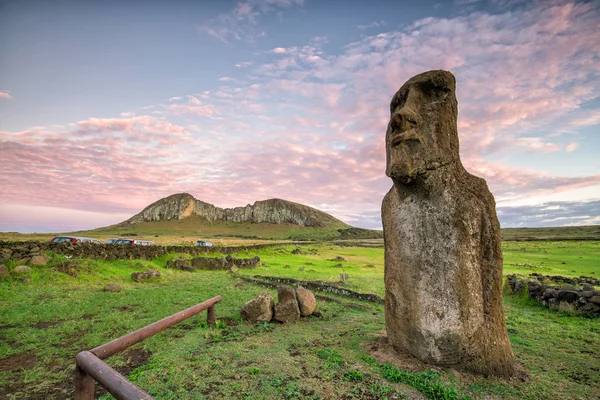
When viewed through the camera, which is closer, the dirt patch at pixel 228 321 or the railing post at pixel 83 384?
the railing post at pixel 83 384

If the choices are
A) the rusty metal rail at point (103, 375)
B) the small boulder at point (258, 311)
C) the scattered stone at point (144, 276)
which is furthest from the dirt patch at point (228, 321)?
the scattered stone at point (144, 276)

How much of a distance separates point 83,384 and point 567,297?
14850 millimetres

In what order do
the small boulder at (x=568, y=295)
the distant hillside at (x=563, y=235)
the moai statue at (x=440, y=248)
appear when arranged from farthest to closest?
the distant hillside at (x=563, y=235) < the small boulder at (x=568, y=295) < the moai statue at (x=440, y=248)

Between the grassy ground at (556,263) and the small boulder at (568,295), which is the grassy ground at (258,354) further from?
the grassy ground at (556,263)

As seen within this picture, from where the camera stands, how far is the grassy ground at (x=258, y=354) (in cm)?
500

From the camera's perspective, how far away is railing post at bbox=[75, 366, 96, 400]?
11.4ft

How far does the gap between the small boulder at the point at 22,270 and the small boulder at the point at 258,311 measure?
38.1ft

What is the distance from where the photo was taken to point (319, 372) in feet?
18.2

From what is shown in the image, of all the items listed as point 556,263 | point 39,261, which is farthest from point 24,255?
point 556,263

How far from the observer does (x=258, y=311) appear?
30.0 ft

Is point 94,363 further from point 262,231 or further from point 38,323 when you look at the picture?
point 262,231

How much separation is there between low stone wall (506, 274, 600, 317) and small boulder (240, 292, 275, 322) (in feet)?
36.0

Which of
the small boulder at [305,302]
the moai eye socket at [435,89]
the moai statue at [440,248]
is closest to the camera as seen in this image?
the moai statue at [440,248]

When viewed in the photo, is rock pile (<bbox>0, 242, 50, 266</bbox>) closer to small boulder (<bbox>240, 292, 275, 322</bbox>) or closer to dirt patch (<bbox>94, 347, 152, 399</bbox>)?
dirt patch (<bbox>94, 347, 152, 399</bbox>)
